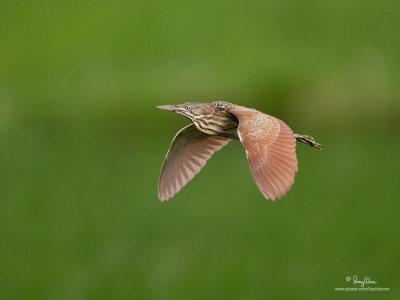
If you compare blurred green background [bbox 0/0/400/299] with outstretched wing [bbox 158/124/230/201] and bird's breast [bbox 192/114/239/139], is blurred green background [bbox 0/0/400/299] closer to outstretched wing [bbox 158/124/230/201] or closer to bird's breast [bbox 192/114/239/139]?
outstretched wing [bbox 158/124/230/201]

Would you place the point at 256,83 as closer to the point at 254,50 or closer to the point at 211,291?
the point at 254,50

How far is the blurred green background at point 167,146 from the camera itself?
12.1 m

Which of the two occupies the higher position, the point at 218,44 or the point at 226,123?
the point at 226,123

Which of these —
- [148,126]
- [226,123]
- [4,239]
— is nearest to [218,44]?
[148,126]

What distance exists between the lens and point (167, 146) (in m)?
14.3

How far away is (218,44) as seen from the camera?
651 inches

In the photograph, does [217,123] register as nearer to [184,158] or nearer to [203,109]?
[203,109]

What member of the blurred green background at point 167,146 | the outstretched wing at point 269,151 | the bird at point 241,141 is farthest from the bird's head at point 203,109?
the blurred green background at point 167,146

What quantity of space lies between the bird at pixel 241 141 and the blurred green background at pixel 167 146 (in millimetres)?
2416

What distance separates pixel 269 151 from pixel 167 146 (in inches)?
255

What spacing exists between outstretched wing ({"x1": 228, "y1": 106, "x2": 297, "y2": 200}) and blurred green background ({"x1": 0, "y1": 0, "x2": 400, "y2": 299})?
337 centimetres

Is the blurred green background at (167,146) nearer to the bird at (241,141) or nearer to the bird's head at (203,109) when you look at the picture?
the bird at (241,141)

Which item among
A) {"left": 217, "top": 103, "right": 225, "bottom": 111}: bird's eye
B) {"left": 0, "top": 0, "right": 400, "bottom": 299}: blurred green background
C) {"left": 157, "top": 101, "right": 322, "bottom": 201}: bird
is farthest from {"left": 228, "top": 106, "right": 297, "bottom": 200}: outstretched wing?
{"left": 0, "top": 0, "right": 400, "bottom": 299}: blurred green background

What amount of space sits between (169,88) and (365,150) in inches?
89.0
